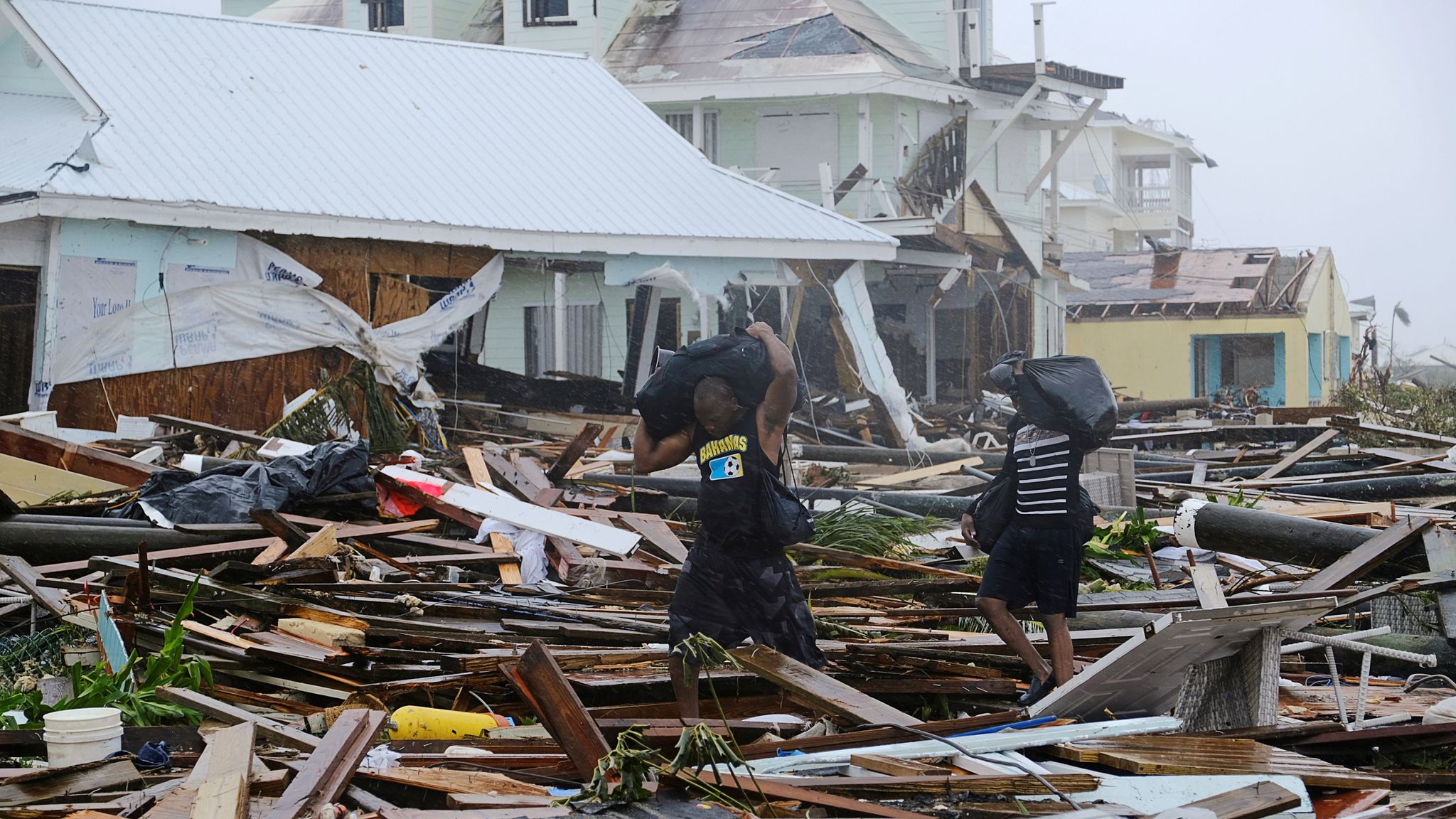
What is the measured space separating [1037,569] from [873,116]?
19.4 metres

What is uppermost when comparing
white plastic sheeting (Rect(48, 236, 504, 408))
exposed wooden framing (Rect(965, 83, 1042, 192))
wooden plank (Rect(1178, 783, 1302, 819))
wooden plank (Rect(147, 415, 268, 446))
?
exposed wooden framing (Rect(965, 83, 1042, 192))

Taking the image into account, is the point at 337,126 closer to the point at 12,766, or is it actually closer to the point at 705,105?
the point at 705,105

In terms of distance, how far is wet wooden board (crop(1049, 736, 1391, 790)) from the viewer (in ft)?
16.0

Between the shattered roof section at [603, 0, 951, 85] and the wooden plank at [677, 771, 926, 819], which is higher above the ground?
Answer: the shattered roof section at [603, 0, 951, 85]

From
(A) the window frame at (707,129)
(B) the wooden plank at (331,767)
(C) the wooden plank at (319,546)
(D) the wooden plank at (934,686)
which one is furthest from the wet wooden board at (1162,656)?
(A) the window frame at (707,129)

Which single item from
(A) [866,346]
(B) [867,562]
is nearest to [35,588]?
(B) [867,562]

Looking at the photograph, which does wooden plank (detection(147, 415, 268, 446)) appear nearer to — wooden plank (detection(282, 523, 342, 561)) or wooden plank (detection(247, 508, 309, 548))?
A: wooden plank (detection(247, 508, 309, 548))

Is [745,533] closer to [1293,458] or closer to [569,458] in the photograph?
[569,458]

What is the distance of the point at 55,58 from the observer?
52.1 feet

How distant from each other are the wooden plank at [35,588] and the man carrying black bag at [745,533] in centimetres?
343

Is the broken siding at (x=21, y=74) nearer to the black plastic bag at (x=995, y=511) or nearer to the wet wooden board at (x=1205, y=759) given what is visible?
the black plastic bag at (x=995, y=511)

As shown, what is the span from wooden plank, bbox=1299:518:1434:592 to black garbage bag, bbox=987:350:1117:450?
138 centimetres

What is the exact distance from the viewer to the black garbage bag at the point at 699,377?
5.86 m

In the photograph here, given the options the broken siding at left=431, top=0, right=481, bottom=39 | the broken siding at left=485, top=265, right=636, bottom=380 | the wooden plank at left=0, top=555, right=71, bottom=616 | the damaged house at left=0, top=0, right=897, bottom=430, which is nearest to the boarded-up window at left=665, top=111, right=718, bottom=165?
the broken siding at left=485, top=265, right=636, bottom=380
